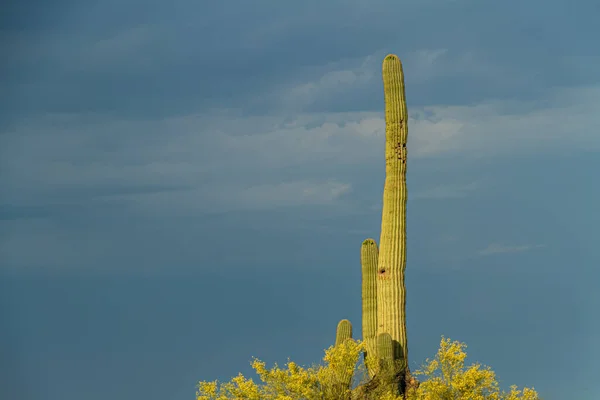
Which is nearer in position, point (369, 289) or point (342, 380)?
point (342, 380)

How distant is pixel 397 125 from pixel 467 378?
8.33m

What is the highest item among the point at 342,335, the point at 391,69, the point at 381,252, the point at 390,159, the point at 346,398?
the point at 391,69

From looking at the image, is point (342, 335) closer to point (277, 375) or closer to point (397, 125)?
point (277, 375)

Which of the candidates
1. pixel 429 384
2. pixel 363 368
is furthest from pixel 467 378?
pixel 363 368

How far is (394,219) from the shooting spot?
33938 millimetres

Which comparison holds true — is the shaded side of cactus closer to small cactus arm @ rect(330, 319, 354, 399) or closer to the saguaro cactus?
the saguaro cactus

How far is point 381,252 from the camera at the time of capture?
33.9 metres

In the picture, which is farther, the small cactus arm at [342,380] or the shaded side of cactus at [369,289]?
the shaded side of cactus at [369,289]

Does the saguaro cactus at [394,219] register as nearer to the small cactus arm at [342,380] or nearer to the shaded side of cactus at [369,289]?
the shaded side of cactus at [369,289]

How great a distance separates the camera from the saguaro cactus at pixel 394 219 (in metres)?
33.1

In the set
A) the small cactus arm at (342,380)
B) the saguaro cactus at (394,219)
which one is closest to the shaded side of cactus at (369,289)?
the saguaro cactus at (394,219)

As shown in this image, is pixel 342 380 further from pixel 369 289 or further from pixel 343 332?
pixel 369 289

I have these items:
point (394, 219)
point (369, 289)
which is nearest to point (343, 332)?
point (369, 289)

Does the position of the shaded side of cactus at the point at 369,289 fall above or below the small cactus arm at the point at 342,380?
above
